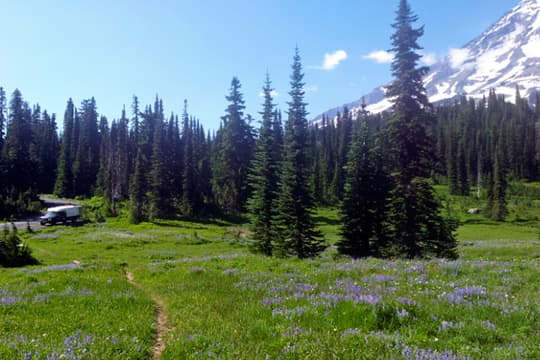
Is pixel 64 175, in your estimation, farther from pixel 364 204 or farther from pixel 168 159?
pixel 364 204

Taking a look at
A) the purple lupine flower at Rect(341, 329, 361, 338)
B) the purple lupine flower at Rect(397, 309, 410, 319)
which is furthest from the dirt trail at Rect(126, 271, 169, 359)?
the purple lupine flower at Rect(397, 309, 410, 319)

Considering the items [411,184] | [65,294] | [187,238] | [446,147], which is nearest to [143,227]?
[187,238]

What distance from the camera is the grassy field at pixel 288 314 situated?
580cm

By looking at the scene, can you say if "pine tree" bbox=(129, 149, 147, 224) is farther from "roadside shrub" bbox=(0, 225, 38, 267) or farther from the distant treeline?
"roadside shrub" bbox=(0, 225, 38, 267)

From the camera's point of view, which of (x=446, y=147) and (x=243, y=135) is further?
(x=446, y=147)

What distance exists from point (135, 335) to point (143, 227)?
156ft

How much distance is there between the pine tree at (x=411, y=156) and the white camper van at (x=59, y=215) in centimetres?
4698

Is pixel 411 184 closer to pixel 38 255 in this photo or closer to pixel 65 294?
pixel 65 294

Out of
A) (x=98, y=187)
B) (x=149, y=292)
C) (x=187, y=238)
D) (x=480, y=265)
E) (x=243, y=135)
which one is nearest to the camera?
(x=149, y=292)

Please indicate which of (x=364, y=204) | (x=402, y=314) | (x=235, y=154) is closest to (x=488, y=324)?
(x=402, y=314)

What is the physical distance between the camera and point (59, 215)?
5153 centimetres

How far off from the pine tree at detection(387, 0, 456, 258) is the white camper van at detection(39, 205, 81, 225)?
47.0m

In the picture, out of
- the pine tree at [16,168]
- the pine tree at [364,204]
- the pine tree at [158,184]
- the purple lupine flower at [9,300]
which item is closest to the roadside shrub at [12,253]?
the purple lupine flower at [9,300]

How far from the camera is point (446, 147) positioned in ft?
472
